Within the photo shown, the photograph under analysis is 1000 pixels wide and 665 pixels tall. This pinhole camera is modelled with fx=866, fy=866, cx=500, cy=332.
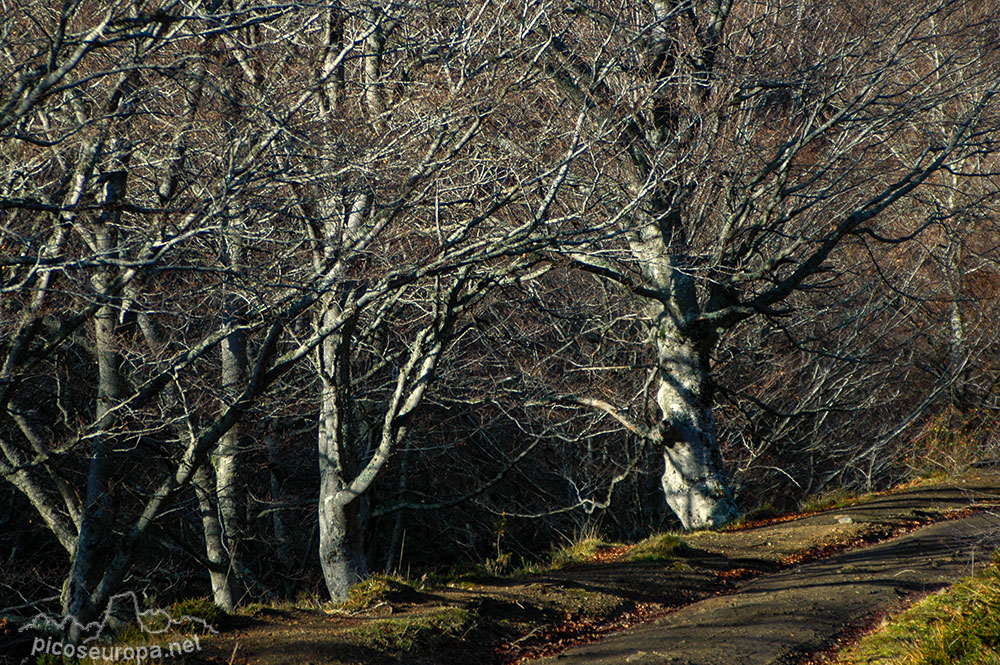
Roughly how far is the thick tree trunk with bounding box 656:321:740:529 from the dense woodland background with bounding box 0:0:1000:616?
6cm

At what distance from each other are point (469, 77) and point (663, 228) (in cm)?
406

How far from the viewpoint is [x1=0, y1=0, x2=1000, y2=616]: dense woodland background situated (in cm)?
675

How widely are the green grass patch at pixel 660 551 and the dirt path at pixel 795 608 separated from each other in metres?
0.89

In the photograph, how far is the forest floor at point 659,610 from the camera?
5547 mm

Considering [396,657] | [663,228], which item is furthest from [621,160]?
[396,657]

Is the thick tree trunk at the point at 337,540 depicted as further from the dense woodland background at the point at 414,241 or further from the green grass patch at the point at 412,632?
the green grass patch at the point at 412,632

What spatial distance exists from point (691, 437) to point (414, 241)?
436 centimetres

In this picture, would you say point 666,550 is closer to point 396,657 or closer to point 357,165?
point 396,657

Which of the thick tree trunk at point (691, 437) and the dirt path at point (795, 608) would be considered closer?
the dirt path at point (795, 608)

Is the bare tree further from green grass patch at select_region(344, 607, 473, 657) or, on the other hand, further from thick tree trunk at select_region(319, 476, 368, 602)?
green grass patch at select_region(344, 607, 473, 657)

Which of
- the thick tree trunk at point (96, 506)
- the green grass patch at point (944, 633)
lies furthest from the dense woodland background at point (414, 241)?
the green grass patch at point (944, 633)

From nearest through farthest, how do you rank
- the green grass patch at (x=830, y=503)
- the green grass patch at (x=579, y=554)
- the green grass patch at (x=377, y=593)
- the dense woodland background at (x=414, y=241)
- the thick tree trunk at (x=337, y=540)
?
the green grass patch at (x=377, y=593)
the dense woodland background at (x=414, y=241)
the green grass patch at (x=579, y=554)
the thick tree trunk at (x=337, y=540)
the green grass patch at (x=830, y=503)

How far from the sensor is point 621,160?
10.2 meters

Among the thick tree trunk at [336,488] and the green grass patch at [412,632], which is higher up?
the thick tree trunk at [336,488]
